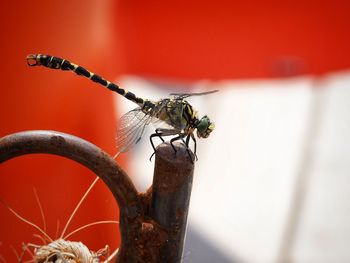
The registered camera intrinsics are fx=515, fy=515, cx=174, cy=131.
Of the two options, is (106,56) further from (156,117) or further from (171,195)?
(171,195)

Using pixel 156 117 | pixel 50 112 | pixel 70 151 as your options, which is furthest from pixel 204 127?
pixel 50 112

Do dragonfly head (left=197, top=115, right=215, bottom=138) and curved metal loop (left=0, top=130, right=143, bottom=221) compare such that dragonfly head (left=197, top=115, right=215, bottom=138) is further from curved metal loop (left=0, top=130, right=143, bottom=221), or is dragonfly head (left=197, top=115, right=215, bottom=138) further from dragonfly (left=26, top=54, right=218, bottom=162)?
curved metal loop (left=0, top=130, right=143, bottom=221)

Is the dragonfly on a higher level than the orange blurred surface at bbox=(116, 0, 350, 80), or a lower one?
lower

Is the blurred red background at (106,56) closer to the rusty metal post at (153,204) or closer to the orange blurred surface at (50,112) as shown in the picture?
the orange blurred surface at (50,112)

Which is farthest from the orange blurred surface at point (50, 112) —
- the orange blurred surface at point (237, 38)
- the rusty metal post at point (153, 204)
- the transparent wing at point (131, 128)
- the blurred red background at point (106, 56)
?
the orange blurred surface at point (237, 38)

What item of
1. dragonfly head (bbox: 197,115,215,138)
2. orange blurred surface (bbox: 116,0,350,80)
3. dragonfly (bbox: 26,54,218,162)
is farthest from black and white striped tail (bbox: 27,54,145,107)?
orange blurred surface (bbox: 116,0,350,80)

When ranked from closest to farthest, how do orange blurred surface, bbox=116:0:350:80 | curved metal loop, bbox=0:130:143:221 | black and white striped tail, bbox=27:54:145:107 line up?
curved metal loop, bbox=0:130:143:221, black and white striped tail, bbox=27:54:145:107, orange blurred surface, bbox=116:0:350:80

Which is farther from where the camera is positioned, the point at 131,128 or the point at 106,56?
the point at 106,56

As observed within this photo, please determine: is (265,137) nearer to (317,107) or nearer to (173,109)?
(317,107)
